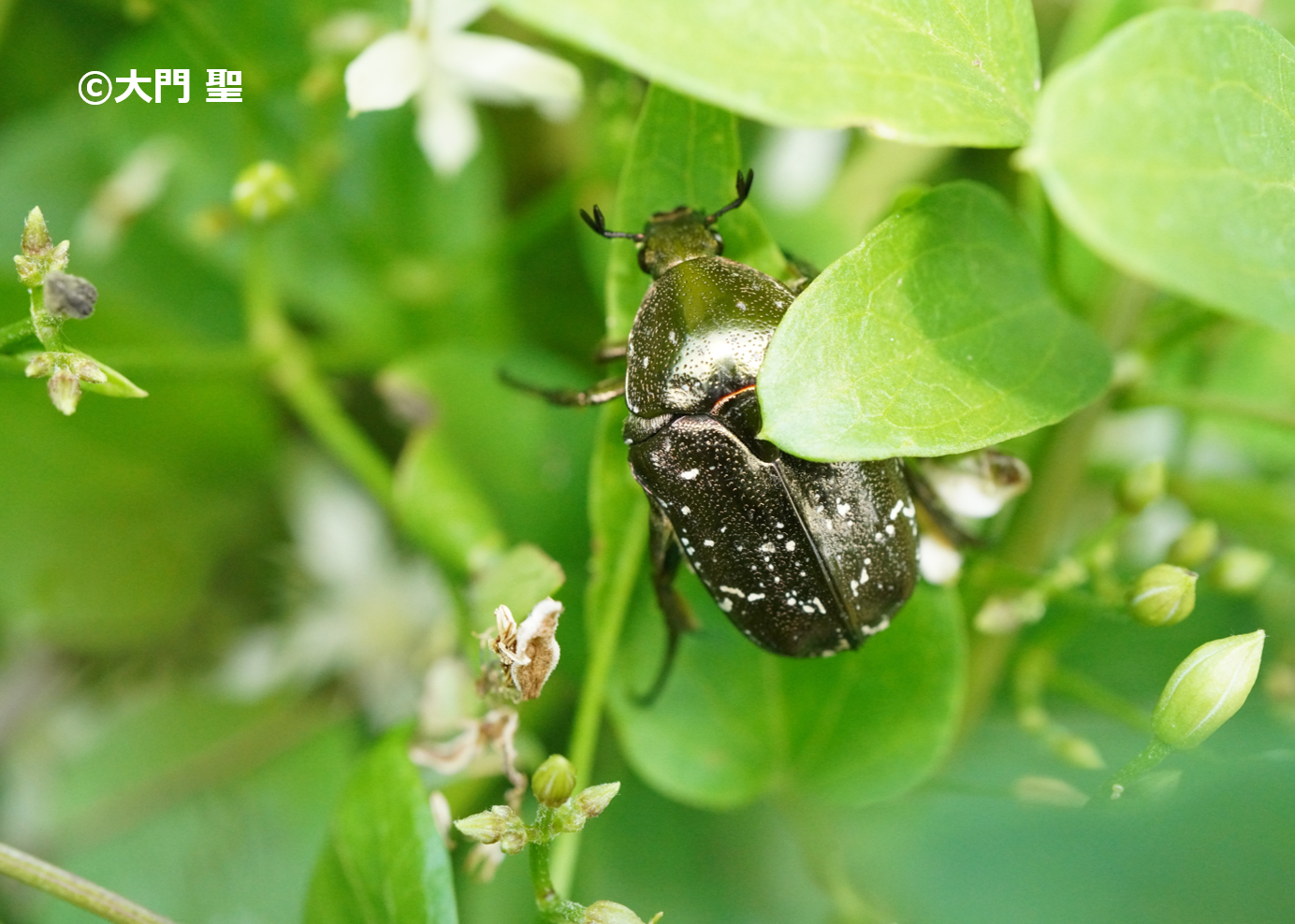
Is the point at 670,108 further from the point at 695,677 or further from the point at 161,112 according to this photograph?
the point at 161,112

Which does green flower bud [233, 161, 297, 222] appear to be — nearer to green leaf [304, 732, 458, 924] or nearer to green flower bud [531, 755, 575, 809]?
green leaf [304, 732, 458, 924]

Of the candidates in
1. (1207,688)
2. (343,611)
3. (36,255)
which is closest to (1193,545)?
(1207,688)

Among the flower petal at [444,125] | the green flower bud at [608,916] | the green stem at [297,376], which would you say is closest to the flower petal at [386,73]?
the flower petal at [444,125]

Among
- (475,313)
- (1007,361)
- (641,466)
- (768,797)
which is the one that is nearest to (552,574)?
(641,466)

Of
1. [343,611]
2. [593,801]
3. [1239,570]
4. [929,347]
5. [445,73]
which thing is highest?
[445,73]

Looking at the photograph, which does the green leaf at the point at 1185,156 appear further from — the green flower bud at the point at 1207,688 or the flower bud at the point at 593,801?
the flower bud at the point at 593,801

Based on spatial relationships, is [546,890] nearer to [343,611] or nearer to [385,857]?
[385,857]

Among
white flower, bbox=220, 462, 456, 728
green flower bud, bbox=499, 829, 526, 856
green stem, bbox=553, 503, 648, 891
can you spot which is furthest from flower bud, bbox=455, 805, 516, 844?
white flower, bbox=220, 462, 456, 728
